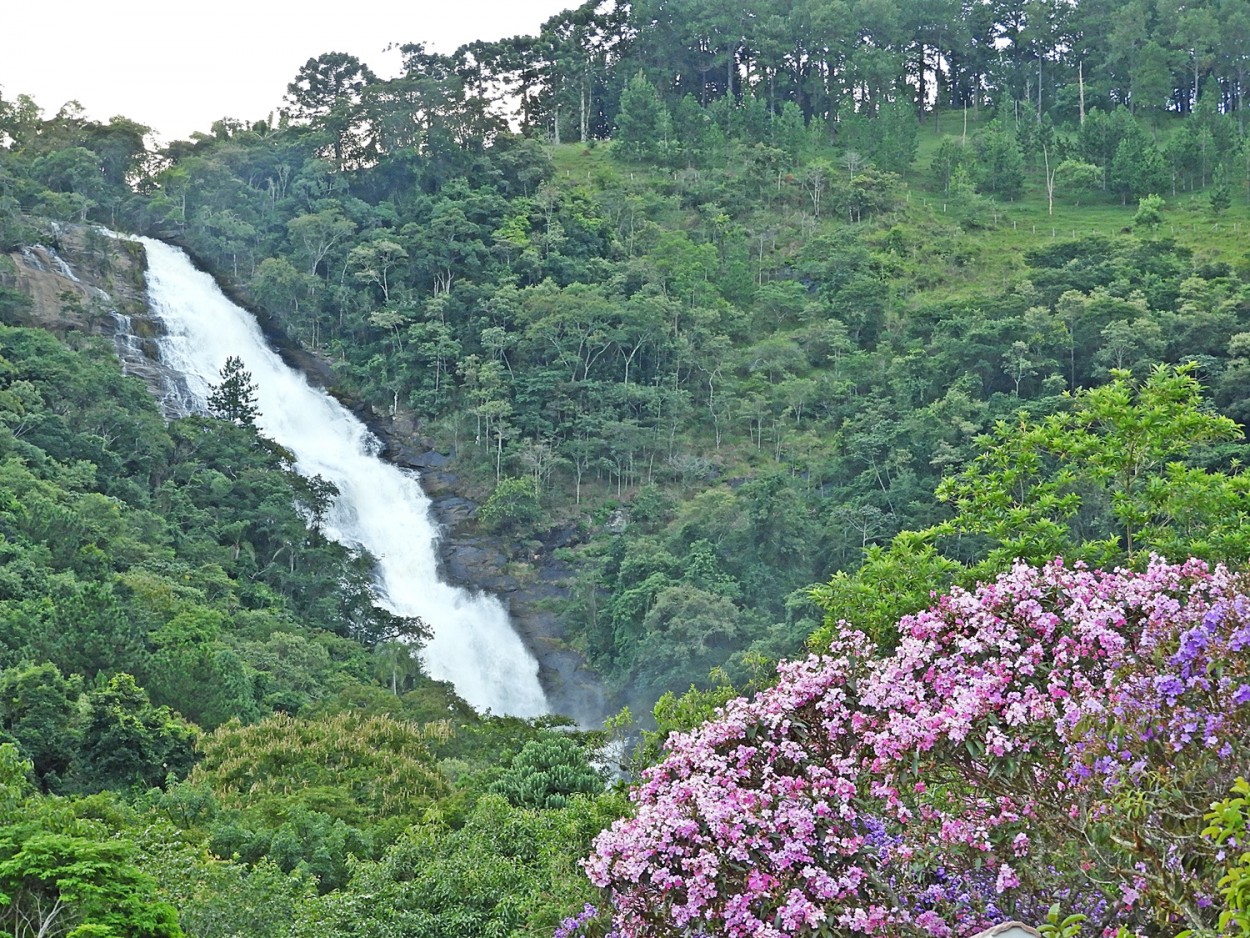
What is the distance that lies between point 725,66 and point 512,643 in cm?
4201

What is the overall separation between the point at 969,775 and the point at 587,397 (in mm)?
41966

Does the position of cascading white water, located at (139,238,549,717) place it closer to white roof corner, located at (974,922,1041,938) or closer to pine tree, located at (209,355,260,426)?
pine tree, located at (209,355,260,426)

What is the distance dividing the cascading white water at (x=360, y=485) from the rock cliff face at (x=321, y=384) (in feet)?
1.68

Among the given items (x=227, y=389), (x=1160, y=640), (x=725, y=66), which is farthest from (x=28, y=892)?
(x=725, y=66)

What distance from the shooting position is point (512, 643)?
140ft

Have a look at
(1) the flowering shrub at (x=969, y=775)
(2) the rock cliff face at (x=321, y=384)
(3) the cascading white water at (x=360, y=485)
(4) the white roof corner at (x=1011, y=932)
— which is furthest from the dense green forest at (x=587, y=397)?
(4) the white roof corner at (x=1011, y=932)

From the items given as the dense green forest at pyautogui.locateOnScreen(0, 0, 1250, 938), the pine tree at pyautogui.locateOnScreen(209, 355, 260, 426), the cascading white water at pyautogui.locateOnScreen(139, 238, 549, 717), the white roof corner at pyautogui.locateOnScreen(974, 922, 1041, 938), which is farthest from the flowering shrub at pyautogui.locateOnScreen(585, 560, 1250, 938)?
the pine tree at pyautogui.locateOnScreen(209, 355, 260, 426)

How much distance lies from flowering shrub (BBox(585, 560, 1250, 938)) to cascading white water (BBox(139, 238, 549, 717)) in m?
32.1

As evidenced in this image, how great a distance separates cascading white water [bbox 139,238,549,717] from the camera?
41062 mm

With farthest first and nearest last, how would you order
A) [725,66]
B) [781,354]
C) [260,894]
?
[725,66]
[781,354]
[260,894]

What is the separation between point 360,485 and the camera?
46.0m

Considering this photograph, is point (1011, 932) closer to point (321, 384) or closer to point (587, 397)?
point (587, 397)

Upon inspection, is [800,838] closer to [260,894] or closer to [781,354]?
[260,894]

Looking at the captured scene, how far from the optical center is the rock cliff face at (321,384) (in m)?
41.9
